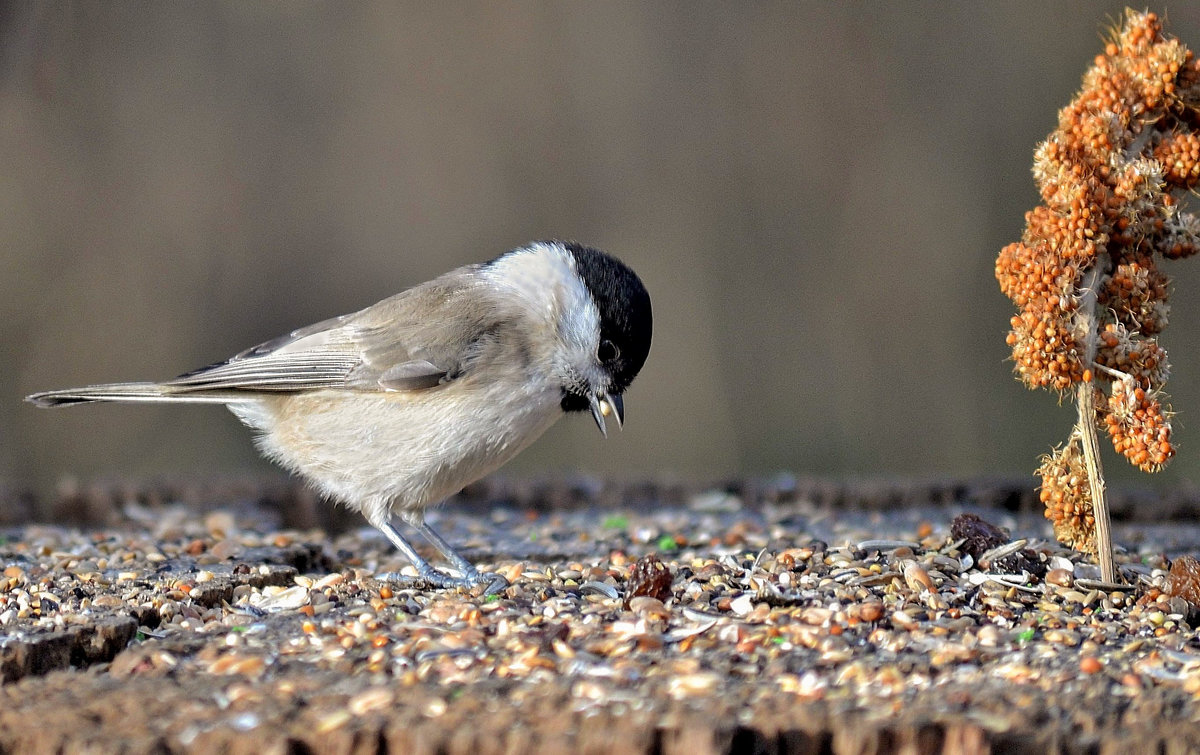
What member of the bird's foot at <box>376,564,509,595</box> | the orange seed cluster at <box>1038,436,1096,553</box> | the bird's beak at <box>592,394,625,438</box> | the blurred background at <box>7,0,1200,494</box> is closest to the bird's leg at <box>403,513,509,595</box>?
the bird's foot at <box>376,564,509,595</box>

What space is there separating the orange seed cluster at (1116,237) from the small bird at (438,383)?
1140mm

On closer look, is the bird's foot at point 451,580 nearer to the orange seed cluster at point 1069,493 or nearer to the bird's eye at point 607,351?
Answer: the bird's eye at point 607,351

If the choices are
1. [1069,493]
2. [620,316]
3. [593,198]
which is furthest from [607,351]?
[593,198]

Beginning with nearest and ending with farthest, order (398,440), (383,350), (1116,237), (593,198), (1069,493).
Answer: (1116,237) → (1069,493) → (398,440) → (383,350) → (593,198)

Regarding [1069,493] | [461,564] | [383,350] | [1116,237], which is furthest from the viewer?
[383,350]

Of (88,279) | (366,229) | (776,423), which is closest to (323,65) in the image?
(366,229)

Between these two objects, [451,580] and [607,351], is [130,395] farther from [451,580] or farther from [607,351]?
[607,351]

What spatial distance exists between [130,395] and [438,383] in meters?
1.00

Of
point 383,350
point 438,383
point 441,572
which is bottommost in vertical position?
point 441,572

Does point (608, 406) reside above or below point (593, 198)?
below

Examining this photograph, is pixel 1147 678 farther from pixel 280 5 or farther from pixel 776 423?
pixel 280 5

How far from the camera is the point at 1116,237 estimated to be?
267 centimetres

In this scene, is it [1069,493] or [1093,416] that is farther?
[1069,493]

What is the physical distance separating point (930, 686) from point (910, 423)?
225 inches
